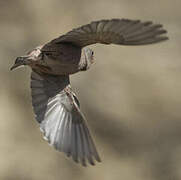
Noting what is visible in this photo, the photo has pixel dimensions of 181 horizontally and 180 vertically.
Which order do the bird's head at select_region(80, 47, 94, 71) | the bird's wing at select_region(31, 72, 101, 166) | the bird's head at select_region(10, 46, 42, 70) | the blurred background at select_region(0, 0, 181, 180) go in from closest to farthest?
the bird's head at select_region(10, 46, 42, 70), the bird's head at select_region(80, 47, 94, 71), the bird's wing at select_region(31, 72, 101, 166), the blurred background at select_region(0, 0, 181, 180)

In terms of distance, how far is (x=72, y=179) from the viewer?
4.29 meters

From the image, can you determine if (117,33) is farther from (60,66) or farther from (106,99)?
(106,99)

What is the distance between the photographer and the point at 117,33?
1704 millimetres

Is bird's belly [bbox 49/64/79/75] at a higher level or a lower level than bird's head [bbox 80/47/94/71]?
lower

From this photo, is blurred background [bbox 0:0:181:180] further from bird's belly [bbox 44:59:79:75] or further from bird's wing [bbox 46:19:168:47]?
bird's wing [bbox 46:19:168:47]

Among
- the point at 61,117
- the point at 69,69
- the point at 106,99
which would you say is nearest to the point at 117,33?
the point at 69,69

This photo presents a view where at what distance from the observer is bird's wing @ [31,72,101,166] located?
2.09 metres

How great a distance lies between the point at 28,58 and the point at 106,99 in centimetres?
279

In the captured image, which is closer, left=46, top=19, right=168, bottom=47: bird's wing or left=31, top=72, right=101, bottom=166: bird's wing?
left=46, top=19, right=168, bottom=47: bird's wing

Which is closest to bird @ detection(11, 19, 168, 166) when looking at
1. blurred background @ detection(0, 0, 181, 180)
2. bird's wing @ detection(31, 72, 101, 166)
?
bird's wing @ detection(31, 72, 101, 166)

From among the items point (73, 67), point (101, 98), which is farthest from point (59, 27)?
point (73, 67)

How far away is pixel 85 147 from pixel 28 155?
2379mm

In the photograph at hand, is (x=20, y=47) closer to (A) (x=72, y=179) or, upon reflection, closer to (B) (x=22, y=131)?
(B) (x=22, y=131)

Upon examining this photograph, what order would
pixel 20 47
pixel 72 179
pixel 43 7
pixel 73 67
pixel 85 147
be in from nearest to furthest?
pixel 73 67
pixel 85 147
pixel 72 179
pixel 20 47
pixel 43 7
